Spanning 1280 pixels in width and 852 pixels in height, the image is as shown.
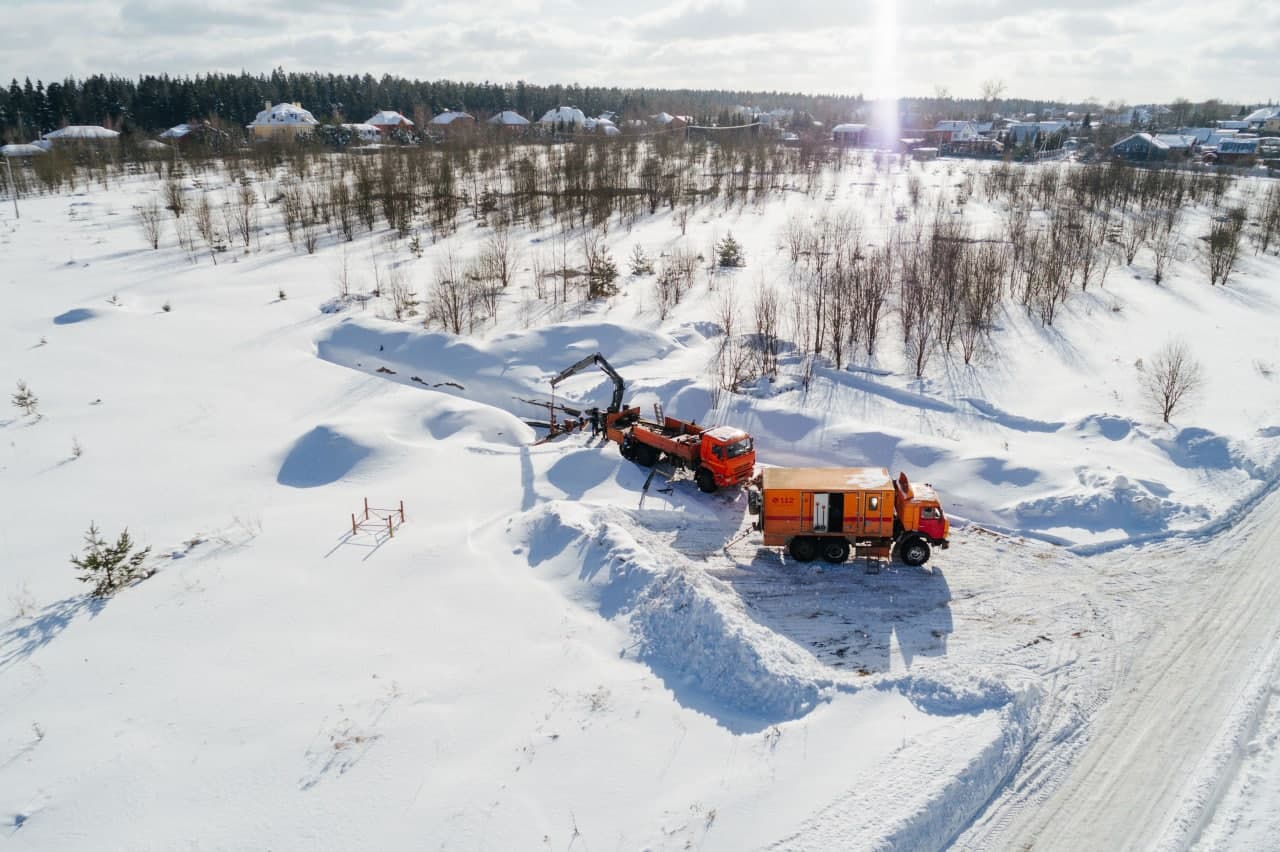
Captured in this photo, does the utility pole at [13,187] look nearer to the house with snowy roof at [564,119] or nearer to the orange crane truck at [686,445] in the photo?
the orange crane truck at [686,445]

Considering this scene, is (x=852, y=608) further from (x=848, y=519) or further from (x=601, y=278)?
(x=601, y=278)

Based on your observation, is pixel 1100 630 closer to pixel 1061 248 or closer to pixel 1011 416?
pixel 1011 416

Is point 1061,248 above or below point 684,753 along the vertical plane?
above

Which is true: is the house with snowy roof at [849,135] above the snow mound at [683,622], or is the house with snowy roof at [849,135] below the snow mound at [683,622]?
above

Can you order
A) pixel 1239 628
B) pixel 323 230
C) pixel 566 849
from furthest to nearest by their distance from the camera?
pixel 323 230
pixel 1239 628
pixel 566 849

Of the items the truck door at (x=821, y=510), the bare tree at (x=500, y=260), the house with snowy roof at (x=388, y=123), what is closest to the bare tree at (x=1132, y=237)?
the bare tree at (x=500, y=260)

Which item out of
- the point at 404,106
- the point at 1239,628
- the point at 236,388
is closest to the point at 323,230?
the point at 236,388
